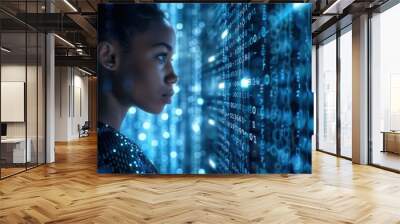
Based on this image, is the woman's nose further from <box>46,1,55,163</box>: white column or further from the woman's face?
<box>46,1,55,163</box>: white column

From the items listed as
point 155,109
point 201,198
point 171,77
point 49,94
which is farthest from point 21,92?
point 201,198

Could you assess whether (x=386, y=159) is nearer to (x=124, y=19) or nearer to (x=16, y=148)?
(x=124, y=19)

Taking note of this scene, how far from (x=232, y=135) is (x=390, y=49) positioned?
383cm

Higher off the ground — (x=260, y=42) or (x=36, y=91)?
(x=260, y=42)

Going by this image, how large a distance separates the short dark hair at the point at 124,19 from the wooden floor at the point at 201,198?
98.3 inches

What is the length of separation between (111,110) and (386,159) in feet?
19.5

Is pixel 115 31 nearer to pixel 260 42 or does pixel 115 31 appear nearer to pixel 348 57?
pixel 260 42

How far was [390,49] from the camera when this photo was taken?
731 cm

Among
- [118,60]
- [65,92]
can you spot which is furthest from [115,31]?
[65,92]

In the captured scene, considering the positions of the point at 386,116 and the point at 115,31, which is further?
the point at 386,116

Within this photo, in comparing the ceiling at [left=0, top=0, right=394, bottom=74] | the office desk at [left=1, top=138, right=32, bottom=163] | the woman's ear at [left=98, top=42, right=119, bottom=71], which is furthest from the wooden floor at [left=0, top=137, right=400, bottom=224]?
the ceiling at [left=0, top=0, right=394, bottom=74]

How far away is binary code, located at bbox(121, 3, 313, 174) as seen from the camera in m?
6.26

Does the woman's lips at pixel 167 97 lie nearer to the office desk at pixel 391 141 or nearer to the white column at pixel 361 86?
the white column at pixel 361 86

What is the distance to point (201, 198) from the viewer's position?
15.6 ft
